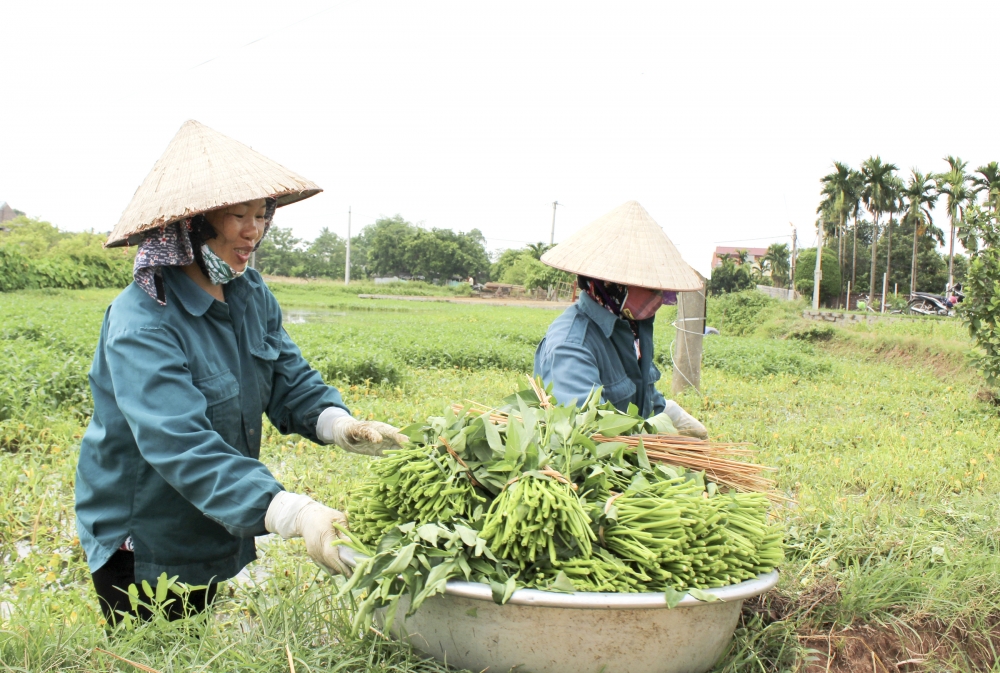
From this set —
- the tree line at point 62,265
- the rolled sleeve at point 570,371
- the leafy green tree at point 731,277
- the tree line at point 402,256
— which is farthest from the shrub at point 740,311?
the tree line at point 402,256

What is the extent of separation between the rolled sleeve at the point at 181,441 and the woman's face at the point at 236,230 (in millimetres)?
308

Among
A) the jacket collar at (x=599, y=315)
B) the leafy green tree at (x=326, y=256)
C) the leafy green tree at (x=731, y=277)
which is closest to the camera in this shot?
the jacket collar at (x=599, y=315)

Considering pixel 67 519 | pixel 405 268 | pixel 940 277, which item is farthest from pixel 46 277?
pixel 940 277

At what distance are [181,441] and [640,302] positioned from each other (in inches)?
61.8

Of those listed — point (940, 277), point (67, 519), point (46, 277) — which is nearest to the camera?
point (67, 519)

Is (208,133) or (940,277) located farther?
(940,277)

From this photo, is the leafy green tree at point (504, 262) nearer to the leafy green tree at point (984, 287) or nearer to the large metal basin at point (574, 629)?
the leafy green tree at point (984, 287)

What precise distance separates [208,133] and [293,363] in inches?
27.5

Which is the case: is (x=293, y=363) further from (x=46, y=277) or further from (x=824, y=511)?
(x=46, y=277)

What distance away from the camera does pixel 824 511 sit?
3.07m

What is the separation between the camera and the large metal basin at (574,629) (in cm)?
127

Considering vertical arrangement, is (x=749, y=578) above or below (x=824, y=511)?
above

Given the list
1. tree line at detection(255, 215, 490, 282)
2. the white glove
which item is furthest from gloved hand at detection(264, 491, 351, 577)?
tree line at detection(255, 215, 490, 282)

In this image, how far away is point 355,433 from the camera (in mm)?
1998
